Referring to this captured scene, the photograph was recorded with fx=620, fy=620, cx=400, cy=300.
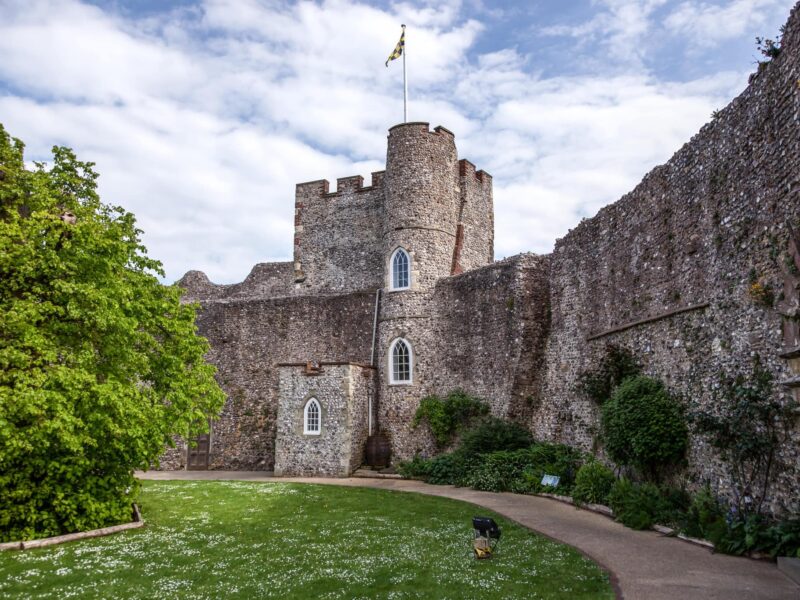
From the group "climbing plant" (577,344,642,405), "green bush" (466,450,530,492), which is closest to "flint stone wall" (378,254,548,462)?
"green bush" (466,450,530,492)

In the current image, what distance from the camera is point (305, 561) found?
9055 millimetres

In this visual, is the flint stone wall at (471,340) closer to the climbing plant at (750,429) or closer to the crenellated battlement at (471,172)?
the crenellated battlement at (471,172)

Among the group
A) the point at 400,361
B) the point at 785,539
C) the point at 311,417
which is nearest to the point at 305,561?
the point at 785,539

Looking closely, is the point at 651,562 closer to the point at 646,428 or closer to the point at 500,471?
the point at 646,428

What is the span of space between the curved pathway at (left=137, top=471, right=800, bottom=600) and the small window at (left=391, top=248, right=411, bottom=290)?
34.1 feet

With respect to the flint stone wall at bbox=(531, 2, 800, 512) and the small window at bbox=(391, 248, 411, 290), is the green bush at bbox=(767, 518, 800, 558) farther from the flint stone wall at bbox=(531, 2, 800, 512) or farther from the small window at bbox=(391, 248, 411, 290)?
the small window at bbox=(391, 248, 411, 290)

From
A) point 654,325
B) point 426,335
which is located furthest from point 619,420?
point 426,335

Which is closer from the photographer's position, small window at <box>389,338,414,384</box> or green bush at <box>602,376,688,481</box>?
green bush at <box>602,376,688,481</box>

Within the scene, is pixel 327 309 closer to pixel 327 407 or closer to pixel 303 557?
pixel 327 407

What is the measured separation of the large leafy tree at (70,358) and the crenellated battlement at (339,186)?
54.2 ft

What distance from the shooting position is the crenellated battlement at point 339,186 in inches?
1120

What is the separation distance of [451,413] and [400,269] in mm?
5708

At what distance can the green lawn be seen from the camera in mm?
7621

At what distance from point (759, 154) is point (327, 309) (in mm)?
17537
